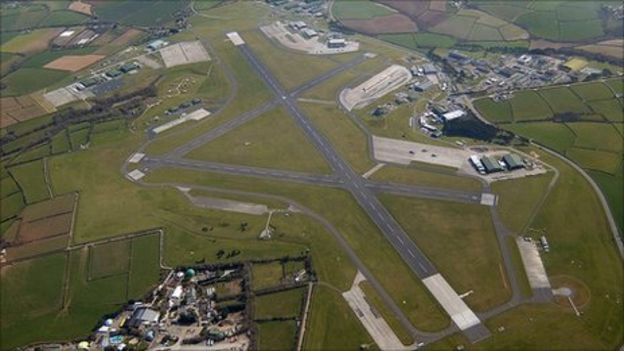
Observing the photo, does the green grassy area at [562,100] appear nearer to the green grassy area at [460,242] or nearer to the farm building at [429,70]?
the farm building at [429,70]

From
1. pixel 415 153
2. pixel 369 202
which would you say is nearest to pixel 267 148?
pixel 369 202

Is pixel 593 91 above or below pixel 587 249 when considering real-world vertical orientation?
above

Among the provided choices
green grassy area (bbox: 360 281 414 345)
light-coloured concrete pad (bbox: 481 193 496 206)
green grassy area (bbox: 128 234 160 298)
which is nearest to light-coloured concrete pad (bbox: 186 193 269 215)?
green grassy area (bbox: 128 234 160 298)

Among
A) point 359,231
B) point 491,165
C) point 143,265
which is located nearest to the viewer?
point 143,265

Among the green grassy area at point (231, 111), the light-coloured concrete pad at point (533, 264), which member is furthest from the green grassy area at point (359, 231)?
the light-coloured concrete pad at point (533, 264)

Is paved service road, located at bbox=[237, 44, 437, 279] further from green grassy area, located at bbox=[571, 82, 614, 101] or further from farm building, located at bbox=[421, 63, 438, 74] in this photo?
green grassy area, located at bbox=[571, 82, 614, 101]

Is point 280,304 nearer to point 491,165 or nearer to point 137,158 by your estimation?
point 491,165
